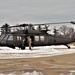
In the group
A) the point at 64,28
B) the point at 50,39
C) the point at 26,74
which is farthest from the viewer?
the point at 64,28

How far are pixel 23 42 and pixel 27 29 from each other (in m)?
1.62

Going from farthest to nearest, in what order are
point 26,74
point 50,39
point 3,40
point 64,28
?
point 64,28, point 50,39, point 3,40, point 26,74

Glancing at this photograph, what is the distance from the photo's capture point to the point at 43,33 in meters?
32.2

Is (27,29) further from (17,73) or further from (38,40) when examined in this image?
(17,73)

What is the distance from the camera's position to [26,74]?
10.2 meters

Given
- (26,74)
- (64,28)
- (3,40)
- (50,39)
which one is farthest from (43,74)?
(64,28)

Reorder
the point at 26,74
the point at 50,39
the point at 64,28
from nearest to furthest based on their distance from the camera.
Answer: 1. the point at 26,74
2. the point at 50,39
3. the point at 64,28

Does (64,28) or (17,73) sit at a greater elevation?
(17,73)

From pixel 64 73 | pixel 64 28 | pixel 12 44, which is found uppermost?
pixel 64 73

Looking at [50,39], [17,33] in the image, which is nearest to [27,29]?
[17,33]

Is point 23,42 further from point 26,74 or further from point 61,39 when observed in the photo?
point 26,74

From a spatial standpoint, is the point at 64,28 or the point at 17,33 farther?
the point at 64,28

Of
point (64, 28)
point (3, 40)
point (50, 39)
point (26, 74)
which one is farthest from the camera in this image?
point (64, 28)

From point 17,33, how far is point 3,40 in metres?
1.93
